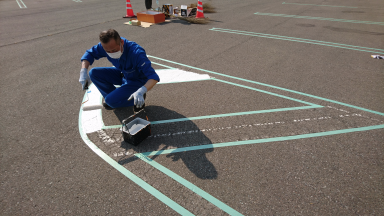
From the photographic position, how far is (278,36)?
27.2 feet

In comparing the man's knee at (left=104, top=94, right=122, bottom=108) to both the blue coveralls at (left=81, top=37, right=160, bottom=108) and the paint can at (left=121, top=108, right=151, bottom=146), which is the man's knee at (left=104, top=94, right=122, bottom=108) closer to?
the blue coveralls at (left=81, top=37, right=160, bottom=108)

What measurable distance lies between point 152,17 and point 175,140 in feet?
26.1

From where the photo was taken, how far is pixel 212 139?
3.50 meters

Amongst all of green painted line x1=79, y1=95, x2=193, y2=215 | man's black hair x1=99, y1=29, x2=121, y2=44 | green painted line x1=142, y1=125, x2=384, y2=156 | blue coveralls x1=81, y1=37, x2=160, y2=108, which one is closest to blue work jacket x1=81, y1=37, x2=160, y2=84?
blue coveralls x1=81, y1=37, x2=160, y2=108

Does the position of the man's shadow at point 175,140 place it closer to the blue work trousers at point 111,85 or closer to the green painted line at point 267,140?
the green painted line at point 267,140

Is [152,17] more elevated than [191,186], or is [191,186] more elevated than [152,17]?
[152,17]

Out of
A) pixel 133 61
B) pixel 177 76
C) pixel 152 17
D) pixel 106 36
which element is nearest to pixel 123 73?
pixel 133 61

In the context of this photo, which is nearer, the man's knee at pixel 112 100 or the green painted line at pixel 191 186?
the green painted line at pixel 191 186

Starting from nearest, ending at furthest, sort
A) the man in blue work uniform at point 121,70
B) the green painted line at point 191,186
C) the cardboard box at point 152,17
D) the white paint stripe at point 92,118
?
the green painted line at point 191,186 → the man in blue work uniform at point 121,70 → the white paint stripe at point 92,118 → the cardboard box at point 152,17

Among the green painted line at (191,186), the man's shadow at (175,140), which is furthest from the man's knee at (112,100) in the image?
the green painted line at (191,186)

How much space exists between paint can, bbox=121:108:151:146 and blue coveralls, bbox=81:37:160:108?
64cm

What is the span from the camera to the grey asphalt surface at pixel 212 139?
103 inches

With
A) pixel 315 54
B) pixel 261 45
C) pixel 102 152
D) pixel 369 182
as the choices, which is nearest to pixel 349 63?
pixel 315 54

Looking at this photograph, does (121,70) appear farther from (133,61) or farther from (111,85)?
(111,85)
